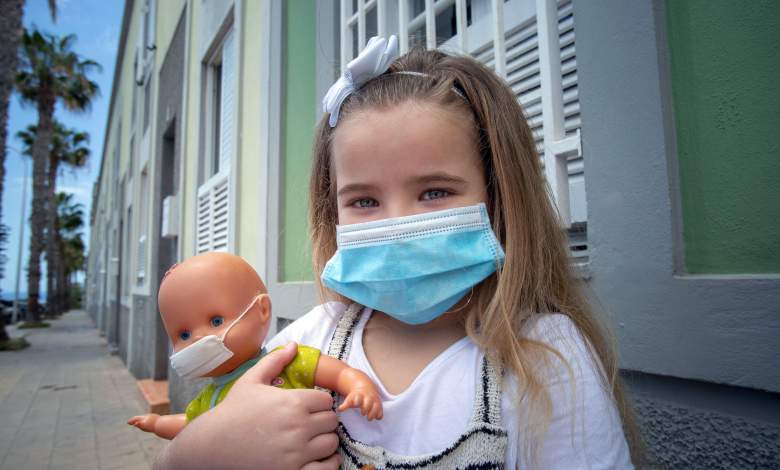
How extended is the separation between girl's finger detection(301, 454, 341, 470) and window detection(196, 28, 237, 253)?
333cm

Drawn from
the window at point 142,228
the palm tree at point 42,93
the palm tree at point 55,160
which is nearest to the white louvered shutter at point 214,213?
the window at point 142,228

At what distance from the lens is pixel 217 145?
539 cm

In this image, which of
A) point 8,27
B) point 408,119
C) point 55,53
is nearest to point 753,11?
point 408,119

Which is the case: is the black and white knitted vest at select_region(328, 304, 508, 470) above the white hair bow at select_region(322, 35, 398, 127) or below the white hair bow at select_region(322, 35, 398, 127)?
below

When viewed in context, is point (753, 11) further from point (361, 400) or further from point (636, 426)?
point (361, 400)

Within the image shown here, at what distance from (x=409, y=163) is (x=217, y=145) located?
4809 millimetres

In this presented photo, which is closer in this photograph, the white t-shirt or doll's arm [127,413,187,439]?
the white t-shirt

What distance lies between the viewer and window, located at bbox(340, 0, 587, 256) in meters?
1.57

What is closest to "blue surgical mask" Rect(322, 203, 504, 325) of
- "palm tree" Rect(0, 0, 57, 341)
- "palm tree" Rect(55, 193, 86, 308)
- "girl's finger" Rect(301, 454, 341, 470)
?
"girl's finger" Rect(301, 454, 341, 470)

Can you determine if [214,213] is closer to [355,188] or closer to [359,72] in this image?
[359,72]

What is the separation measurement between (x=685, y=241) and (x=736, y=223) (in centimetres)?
12

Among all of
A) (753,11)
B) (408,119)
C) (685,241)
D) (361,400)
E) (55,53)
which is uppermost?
(55,53)

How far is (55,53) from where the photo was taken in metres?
20.0

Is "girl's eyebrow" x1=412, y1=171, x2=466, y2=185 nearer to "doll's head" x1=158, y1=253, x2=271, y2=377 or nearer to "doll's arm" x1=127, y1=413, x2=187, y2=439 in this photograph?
"doll's head" x1=158, y1=253, x2=271, y2=377
